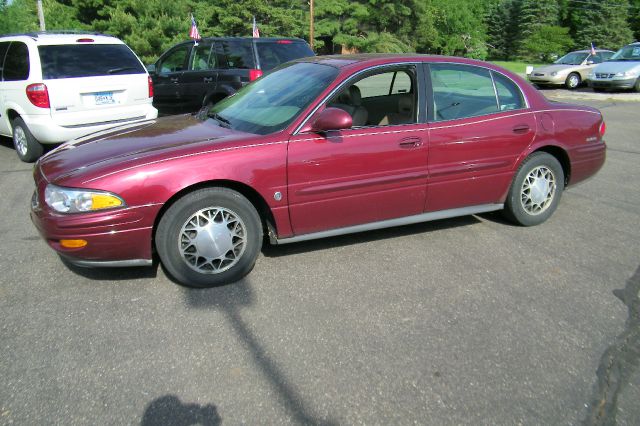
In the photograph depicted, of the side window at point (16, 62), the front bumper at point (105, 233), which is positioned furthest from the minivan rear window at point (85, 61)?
the front bumper at point (105, 233)

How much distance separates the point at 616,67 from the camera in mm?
17969

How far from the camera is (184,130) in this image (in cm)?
396

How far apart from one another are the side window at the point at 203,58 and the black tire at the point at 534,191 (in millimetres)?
6276

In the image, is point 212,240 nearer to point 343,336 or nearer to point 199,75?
point 343,336

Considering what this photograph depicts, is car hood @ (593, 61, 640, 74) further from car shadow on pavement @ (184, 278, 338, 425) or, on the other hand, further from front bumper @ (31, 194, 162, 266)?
front bumper @ (31, 194, 162, 266)

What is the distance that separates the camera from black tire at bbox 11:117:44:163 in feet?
23.0

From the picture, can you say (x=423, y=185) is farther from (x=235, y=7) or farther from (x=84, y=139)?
(x=235, y=7)

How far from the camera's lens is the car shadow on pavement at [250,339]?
2.40m

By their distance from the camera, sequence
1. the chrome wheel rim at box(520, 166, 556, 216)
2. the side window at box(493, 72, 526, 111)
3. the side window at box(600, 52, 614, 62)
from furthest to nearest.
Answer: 1. the side window at box(600, 52, 614, 62)
2. the chrome wheel rim at box(520, 166, 556, 216)
3. the side window at box(493, 72, 526, 111)

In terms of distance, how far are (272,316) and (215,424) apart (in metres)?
0.96

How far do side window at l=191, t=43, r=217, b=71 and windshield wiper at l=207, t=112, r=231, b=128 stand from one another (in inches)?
201

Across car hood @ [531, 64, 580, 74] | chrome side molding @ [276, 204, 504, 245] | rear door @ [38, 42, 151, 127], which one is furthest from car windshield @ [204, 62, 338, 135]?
car hood @ [531, 64, 580, 74]

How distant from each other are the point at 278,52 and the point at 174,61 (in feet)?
7.43

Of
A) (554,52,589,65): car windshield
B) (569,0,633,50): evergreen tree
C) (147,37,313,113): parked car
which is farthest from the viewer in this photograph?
(569,0,633,50): evergreen tree
